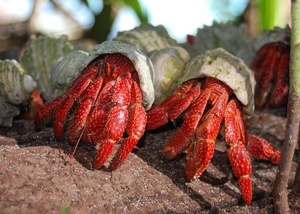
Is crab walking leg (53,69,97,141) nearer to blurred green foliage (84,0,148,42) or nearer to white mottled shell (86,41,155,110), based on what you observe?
white mottled shell (86,41,155,110)

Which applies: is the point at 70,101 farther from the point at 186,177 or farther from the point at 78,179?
the point at 186,177

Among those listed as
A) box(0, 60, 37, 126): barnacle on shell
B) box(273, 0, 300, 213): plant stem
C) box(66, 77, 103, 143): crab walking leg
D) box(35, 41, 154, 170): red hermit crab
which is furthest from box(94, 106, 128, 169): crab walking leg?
box(0, 60, 37, 126): barnacle on shell

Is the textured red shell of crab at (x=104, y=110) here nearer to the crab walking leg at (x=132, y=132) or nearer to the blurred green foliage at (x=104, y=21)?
the crab walking leg at (x=132, y=132)

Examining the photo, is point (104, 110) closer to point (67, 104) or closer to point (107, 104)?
point (107, 104)

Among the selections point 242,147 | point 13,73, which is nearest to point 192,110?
point 242,147

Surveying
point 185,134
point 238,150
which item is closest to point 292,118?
point 238,150
